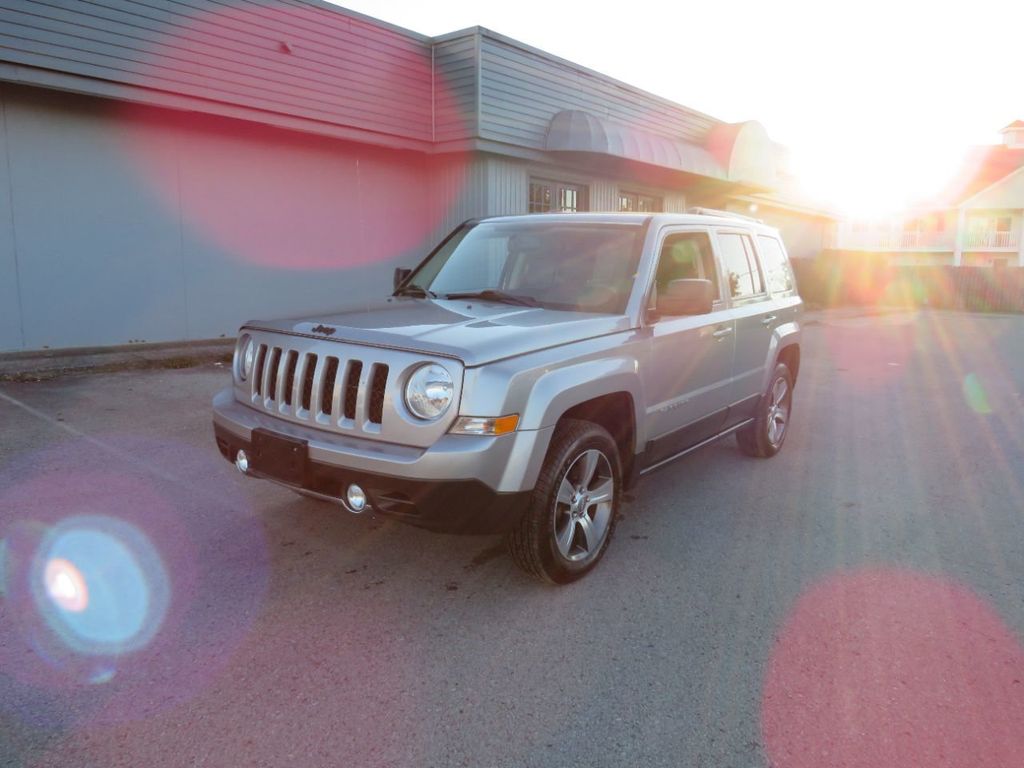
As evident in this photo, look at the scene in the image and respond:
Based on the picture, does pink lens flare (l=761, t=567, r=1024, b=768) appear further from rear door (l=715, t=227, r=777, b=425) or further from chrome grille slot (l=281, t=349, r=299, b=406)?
chrome grille slot (l=281, t=349, r=299, b=406)

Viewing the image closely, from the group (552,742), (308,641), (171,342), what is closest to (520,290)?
(308,641)

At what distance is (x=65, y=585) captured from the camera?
3.61 m

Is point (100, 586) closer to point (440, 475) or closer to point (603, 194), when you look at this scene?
point (440, 475)

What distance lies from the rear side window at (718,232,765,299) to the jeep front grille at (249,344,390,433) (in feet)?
9.39

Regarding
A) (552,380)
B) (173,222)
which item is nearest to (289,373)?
(552,380)

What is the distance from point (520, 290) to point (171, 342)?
25.2 ft

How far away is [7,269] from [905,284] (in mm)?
27814

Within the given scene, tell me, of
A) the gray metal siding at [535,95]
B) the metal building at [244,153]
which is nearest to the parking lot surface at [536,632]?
the metal building at [244,153]

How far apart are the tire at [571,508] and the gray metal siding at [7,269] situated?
823 centimetres

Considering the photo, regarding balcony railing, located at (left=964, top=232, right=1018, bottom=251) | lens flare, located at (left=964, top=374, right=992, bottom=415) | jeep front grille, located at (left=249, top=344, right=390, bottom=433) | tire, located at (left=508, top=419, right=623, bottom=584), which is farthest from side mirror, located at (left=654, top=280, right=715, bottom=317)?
balcony railing, located at (left=964, top=232, right=1018, bottom=251)

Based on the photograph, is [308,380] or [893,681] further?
[308,380]

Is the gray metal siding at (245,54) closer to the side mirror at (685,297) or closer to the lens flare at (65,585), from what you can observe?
the lens flare at (65,585)

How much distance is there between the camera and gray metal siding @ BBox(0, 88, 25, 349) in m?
8.80

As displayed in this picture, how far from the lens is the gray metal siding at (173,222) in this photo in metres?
9.16
